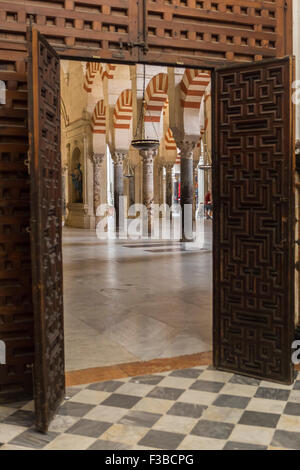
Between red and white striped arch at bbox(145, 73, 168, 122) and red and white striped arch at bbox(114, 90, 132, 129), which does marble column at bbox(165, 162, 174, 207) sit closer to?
red and white striped arch at bbox(114, 90, 132, 129)

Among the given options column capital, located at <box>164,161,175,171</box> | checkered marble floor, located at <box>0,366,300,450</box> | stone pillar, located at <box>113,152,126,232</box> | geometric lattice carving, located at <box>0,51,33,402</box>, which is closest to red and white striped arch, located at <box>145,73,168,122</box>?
stone pillar, located at <box>113,152,126,232</box>

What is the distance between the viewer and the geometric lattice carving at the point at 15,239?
10.2 ft

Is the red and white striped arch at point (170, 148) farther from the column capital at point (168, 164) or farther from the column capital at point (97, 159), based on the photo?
the column capital at point (97, 159)

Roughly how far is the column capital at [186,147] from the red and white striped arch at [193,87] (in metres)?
0.91

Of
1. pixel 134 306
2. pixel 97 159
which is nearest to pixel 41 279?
pixel 134 306

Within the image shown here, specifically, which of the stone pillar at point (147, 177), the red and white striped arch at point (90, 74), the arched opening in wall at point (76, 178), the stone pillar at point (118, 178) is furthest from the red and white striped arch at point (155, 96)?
the arched opening in wall at point (76, 178)

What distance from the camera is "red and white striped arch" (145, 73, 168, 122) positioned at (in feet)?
45.9

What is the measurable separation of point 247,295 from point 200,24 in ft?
6.21

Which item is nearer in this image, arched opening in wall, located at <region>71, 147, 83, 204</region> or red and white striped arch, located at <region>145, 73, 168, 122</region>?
red and white striped arch, located at <region>145, 73, 168, 122</region>

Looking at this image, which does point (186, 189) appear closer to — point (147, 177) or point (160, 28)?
point (147, 177)

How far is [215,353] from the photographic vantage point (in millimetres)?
3684

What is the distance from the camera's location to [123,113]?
16.1m

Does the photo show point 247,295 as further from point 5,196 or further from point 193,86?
point 193,86

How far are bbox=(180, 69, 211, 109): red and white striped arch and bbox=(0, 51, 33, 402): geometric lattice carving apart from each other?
9.23 m
